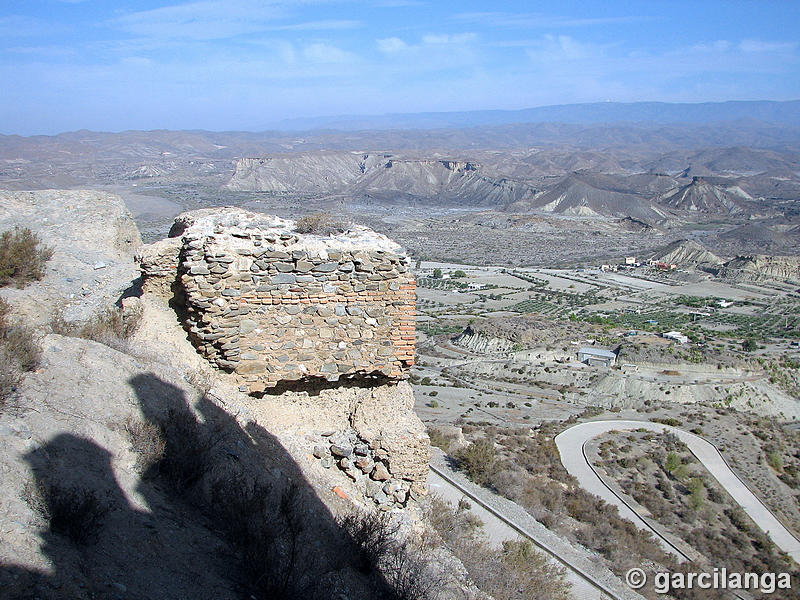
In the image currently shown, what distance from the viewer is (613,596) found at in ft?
31.4

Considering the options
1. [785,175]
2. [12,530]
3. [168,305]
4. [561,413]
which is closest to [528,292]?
[561,413]

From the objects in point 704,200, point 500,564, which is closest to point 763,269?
point 704,200

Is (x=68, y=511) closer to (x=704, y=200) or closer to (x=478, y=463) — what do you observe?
(x=478, y=463)

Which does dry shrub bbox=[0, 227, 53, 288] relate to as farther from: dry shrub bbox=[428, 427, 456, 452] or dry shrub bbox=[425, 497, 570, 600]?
dry shrub bbox=[428, 427, 456, 452]

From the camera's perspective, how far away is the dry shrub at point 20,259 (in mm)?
11336

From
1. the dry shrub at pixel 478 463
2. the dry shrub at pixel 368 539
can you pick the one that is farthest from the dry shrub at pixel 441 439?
the dry shrub at pixel 368 539

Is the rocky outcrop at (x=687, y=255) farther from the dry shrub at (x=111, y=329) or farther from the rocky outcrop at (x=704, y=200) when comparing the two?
the dry shrub at (x=111, y=329)

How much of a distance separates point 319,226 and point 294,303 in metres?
1.36

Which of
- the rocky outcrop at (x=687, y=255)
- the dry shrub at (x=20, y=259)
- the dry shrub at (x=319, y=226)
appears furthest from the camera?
the rocky outcrop at (x=687, y=255)

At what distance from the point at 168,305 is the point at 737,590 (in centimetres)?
1304

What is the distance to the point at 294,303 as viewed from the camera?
6930mm

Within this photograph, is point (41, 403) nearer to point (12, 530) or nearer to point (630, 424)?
point (12, 530)

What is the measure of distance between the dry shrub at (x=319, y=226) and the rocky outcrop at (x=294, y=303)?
1.25 feet

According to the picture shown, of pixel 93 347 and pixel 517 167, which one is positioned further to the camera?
pixel 517 167
